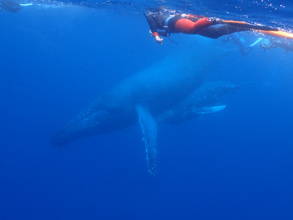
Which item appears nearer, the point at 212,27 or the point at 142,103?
the point at 212,27

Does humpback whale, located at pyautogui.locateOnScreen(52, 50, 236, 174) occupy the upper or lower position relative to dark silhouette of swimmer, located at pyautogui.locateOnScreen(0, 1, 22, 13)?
lower

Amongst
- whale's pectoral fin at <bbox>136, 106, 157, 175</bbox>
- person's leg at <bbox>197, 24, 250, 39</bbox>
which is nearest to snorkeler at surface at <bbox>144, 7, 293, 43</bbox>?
person's leg at <bbox>197, 24, 250, 39</bbox>

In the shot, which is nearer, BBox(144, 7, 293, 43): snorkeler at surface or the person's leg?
BBox(144, 7, 293, 43): snorkeler at surface

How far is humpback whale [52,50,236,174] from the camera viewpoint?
13.6 metres

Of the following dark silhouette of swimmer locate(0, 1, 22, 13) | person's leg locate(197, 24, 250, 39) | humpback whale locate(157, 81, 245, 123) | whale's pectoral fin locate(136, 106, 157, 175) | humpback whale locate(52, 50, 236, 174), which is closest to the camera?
person's leg locate(197, 24, 250, 39)

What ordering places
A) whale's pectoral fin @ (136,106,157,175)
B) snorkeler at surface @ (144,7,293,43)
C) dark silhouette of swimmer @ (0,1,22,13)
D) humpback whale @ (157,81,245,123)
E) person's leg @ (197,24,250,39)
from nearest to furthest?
snorkeler at surface @ (144,7,293,43) < person's leg @ (197,24,250,39) < whale's pectoral fin @ (136,106,157,175) < humpback whale @ (157,81,245,123) < dark silhouette of swimmer @ (0,1,22,13)

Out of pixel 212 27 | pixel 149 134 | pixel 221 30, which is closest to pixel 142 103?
pixel 149 134

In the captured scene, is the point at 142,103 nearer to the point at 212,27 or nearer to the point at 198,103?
the point at 198,103

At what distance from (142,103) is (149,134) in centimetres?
238

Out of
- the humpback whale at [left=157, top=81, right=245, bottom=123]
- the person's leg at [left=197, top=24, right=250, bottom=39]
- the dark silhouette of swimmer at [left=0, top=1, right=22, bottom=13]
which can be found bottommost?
the humpback whale at [left=157, top=81, right=245, bottom=123]

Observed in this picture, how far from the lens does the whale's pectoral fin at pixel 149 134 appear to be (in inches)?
446

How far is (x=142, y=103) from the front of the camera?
1419 cm

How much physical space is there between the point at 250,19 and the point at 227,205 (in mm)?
14589

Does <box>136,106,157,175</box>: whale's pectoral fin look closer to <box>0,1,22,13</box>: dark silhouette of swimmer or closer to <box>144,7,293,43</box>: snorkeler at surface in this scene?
<box>144,7,293,43</box>: snorkeler at surface
